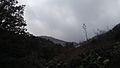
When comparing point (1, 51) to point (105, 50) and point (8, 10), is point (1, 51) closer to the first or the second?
point (105, 50)

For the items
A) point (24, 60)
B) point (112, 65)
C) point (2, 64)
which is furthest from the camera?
point (24, 60)

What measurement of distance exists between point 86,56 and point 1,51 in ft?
24.2

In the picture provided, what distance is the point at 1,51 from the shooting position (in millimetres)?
23250

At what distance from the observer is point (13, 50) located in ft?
82.0

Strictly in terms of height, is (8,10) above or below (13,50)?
above

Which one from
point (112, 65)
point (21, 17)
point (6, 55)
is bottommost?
point (112, 65)

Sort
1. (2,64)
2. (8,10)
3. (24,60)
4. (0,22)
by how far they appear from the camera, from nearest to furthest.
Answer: (2,64)
(24,60)
(0,22)
(8,10)

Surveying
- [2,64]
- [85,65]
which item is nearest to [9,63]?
[2,64]

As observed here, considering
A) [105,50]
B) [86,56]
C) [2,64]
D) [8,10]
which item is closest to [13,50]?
[2,64]

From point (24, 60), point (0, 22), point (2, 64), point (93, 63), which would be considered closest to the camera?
point (93, 63)

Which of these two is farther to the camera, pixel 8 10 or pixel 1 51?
pixel 8 10

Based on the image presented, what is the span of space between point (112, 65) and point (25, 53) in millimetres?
10422

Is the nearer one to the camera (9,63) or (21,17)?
(9,63)

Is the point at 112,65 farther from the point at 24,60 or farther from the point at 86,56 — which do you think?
the point at 24,60
